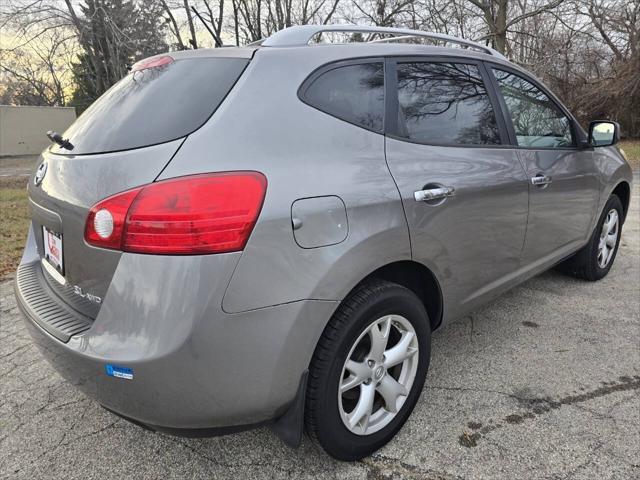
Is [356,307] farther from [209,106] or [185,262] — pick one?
[209,106]

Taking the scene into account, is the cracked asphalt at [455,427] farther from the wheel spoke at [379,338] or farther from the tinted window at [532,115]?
the tinted window at [532,115]

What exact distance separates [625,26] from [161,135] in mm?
22786

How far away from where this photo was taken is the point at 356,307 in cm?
179

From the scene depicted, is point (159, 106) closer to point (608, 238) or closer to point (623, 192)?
point (608, 238)

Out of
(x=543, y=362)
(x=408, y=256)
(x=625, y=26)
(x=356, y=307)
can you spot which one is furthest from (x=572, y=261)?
(x=625, y=26)

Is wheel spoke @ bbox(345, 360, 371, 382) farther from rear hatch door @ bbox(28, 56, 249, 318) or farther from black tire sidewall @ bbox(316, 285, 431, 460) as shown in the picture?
rear hatch door @ bbox(28, 56, 249, 318)

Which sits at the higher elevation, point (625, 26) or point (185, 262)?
point (625, 26)

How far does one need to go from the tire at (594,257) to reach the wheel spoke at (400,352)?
8.01 ft

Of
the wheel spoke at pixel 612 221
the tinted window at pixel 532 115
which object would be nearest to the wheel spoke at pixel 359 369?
the tinted window at pixel 532 115

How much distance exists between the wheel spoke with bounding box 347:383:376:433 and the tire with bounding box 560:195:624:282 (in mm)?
2698

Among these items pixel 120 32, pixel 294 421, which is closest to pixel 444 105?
pixel 294 421

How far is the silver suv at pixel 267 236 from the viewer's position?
1.48 m

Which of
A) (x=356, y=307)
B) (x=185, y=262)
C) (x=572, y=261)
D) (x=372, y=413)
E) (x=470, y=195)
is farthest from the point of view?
(x=572, y=261)

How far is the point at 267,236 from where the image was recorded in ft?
4.99
